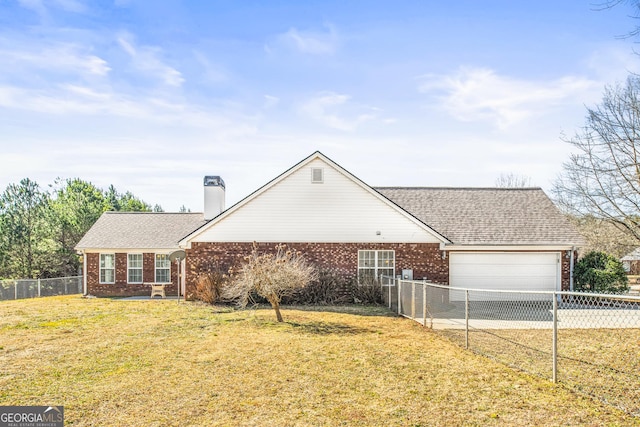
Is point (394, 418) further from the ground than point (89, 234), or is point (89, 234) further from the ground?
point (89, 234)

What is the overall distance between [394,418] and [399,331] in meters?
6.60

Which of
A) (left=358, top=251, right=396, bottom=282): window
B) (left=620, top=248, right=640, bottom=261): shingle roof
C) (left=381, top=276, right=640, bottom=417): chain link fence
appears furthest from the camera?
(left=620, top=248, right=640, bottom=261): shingle roof

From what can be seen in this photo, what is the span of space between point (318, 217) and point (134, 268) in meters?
10.8

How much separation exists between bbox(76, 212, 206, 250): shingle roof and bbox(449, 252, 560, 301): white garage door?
13.9m

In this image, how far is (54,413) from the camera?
20.0 feet

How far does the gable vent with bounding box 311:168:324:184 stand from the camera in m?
Answer: 20.2

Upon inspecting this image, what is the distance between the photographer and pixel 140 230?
2636 centimetres

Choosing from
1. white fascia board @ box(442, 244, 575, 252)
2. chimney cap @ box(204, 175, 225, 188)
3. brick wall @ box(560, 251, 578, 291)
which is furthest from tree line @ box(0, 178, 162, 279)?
brick wall @ box(560, 251, 578, 291)

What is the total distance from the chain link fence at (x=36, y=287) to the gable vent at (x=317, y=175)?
54.5 ft

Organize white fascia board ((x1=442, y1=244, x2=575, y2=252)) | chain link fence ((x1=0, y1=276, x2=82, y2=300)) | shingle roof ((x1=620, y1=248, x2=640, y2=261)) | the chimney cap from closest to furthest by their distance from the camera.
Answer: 1. white fascia board ((x1=442, y1=244, x2=575, y2=252))
2. the chimney cap
3. chain link fence ((x1=0, y1=276, x2=82, y2=300))
4. shingle roof ((x1=620, y1=248, x2=640, y2=261))

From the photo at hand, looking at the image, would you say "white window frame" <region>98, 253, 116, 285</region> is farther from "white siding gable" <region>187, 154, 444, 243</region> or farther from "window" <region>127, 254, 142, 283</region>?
"white siding gable" <region>187, 154, 444, 243</region>

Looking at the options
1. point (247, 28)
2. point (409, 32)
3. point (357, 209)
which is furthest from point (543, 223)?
point (247, 28)

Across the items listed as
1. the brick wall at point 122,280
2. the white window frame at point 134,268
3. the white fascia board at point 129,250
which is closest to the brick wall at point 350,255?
the white fascia board at point 129,250

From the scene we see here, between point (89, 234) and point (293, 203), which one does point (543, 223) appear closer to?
point (293, 203)
